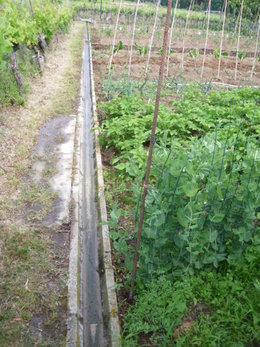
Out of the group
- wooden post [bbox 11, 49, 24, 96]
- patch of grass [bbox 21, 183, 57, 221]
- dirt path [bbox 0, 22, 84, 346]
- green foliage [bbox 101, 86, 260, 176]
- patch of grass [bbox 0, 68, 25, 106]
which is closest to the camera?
dirt path [bbox 0, 22, 84, 346]

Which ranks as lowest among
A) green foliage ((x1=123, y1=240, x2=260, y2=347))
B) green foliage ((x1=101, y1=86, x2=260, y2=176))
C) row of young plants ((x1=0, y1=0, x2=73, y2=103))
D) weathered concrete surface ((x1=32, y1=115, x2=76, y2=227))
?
green foliage ((x1=123, y1=240, x2=260, y2=347))

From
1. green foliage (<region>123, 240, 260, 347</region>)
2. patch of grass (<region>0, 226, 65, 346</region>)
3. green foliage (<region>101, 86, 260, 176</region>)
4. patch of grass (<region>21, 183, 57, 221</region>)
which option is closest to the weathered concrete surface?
patch of grass (<region>21, 183, 57, 221</region>)

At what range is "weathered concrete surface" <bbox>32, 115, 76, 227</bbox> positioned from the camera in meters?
4.23

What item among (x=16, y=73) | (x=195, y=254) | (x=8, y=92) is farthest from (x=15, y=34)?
(x=195, y=254)

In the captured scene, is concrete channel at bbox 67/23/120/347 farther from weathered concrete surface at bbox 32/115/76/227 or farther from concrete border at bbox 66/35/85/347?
weathered concrete surface at bbox 32/115/76/227

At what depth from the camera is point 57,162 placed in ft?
17.6

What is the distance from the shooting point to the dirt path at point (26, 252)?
275 cm

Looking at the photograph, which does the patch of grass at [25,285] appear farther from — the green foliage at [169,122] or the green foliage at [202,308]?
the green foliage at [169,122]

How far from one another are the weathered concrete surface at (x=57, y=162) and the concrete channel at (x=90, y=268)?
132 millimetres

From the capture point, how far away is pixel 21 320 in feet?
9.14

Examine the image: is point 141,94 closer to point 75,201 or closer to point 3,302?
point 75,201

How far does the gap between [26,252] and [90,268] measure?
0.69 m

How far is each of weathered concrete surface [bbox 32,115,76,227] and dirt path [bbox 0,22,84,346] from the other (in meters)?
0.07

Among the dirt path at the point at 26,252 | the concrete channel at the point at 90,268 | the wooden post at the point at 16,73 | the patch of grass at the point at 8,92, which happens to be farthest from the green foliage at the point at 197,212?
the wooden post at the point at 16,73
